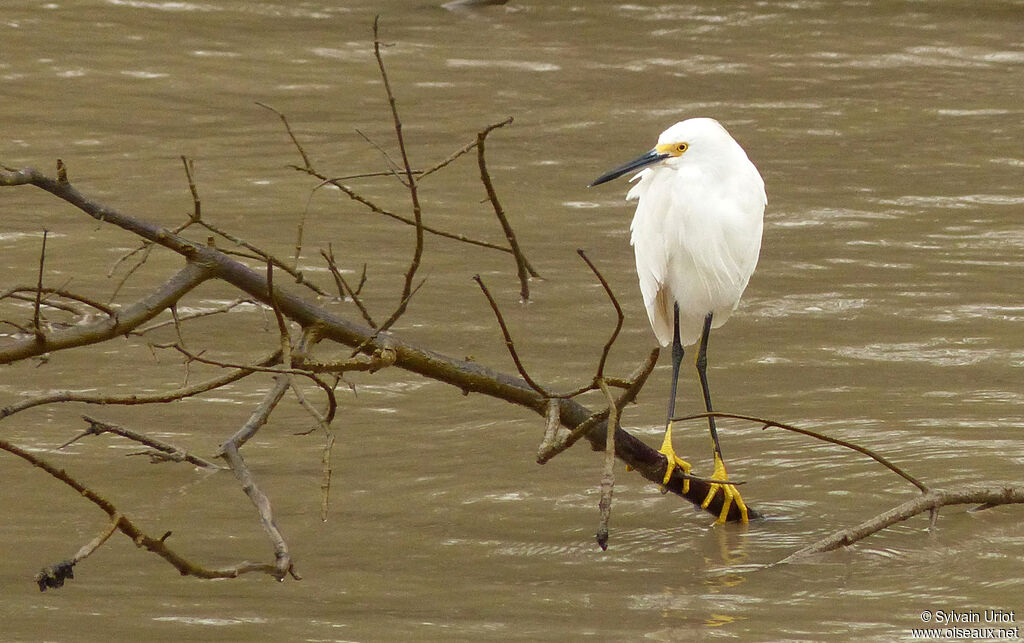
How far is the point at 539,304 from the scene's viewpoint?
6766mm

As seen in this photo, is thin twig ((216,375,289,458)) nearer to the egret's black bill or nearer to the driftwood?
the driftwood

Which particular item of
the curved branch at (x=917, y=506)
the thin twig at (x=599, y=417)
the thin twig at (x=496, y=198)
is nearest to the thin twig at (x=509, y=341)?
the thin twig at (x=599, y=417)

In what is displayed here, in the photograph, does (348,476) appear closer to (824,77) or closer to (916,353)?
(916,353)

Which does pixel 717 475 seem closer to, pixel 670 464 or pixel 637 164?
pixel 670 464

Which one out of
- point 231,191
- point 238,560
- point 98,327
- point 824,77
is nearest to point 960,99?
→ point 824,77

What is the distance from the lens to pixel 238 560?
4.23m

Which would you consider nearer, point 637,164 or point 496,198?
point 496,198

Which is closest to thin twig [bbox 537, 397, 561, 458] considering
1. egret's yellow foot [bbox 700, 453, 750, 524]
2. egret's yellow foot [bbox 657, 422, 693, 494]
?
egret's yellow foot [bbox 657, 422, 693, 494]

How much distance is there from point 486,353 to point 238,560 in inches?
84.6

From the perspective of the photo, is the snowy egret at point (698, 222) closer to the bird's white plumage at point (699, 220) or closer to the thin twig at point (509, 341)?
the bird's white plumage at point (699, 220)

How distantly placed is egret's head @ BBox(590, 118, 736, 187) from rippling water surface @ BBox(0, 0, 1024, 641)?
3.47 ft

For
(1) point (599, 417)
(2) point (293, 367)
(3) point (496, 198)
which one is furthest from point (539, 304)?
(1) point (599, 417)

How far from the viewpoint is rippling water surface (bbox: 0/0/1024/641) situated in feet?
13.1

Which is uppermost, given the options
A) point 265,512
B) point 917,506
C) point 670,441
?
point 265,512
